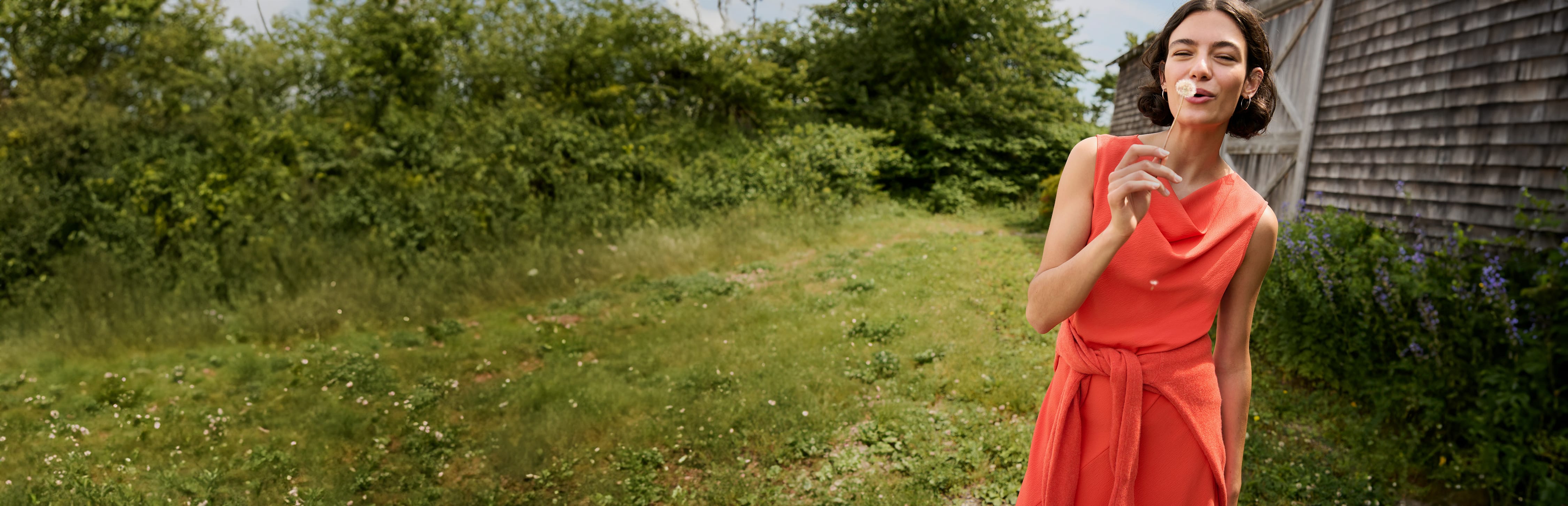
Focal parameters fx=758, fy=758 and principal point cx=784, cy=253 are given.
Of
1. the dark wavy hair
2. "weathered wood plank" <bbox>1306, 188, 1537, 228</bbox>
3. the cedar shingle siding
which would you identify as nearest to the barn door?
the cedar shingle siding

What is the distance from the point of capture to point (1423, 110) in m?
5.07

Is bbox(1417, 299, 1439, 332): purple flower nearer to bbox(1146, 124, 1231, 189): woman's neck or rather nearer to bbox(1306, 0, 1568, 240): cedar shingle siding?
→ bbox(1306, 0, 1568, 240): cedar shingle siding

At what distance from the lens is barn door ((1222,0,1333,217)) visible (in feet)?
21.0

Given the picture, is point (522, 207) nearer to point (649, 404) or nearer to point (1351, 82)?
point (649, 404)

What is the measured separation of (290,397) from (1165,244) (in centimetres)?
610

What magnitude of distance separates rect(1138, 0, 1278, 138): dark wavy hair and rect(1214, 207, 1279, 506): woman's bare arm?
0.18 metres

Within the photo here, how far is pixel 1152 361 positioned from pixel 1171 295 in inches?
5.1

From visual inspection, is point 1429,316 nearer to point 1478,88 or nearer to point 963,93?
point 1478,88

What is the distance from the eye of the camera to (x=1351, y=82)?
5922 millimetres

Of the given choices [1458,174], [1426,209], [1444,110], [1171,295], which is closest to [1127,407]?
[1171,295]

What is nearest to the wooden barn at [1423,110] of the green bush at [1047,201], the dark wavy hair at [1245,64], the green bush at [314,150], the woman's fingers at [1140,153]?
the dark wavy hair at [1245,64]

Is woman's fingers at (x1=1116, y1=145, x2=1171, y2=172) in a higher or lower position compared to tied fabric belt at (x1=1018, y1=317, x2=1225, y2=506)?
higher

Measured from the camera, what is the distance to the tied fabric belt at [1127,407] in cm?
142

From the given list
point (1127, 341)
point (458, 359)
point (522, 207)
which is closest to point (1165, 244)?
point (1127, 341)
